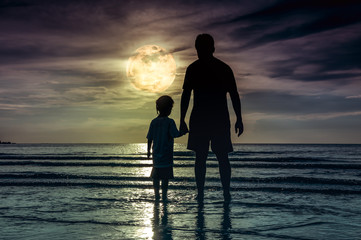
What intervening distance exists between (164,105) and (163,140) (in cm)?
64

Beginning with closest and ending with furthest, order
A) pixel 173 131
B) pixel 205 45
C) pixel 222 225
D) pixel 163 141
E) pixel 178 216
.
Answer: pixel 222 225, pixel 178 216, pixel 205 45, pixel 173 131, pixel 163 141

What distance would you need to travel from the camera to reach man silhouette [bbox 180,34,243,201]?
5582mm

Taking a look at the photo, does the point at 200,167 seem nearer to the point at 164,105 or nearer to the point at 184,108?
the point at 184,108

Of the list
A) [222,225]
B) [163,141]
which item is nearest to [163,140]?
[163,141]

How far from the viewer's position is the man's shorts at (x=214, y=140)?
558cm

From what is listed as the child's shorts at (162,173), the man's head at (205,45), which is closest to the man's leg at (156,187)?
the child's shorts at (162,173)

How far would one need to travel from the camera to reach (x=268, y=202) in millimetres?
6105

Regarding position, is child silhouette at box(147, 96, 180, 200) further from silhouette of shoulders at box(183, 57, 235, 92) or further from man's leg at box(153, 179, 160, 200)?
silhouette of shoulders at box(183, 57, 235, 92)

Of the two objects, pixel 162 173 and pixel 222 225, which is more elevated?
pixel 162 173

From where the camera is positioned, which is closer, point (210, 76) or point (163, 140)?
point (210, 76)

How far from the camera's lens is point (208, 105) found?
560 centimetres

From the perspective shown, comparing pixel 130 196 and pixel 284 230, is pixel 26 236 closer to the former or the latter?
pixel 284 230

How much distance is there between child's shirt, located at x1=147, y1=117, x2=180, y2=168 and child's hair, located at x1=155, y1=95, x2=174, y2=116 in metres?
0.12

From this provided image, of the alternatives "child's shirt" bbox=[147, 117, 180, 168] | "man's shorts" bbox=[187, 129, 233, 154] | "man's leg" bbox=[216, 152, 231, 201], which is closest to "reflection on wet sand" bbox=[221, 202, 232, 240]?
"man's leg" bbox=[216, 152, 231, 201]
